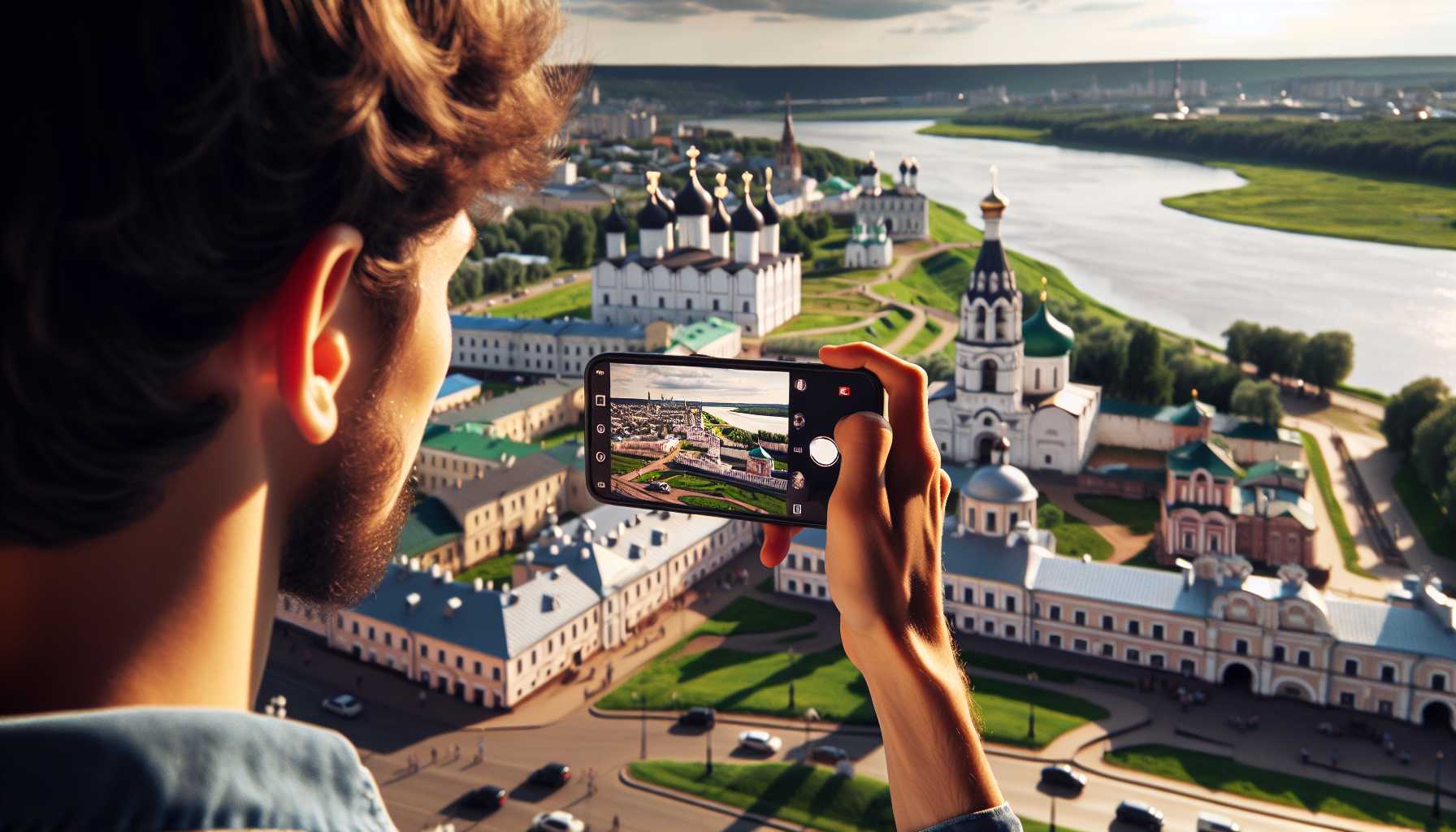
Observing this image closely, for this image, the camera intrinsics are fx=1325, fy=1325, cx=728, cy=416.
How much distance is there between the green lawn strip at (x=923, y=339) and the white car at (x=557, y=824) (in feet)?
59.1

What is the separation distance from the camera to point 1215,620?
1525cm

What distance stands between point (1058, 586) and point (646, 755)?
5.75m

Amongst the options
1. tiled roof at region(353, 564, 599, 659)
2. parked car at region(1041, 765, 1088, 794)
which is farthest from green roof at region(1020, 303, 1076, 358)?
parked car at region(1041, 765, 1088, 794)

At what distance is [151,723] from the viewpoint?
2.57ft

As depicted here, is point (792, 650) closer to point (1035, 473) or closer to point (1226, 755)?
point (1226, 755)

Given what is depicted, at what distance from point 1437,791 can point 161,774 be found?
13.7 meters

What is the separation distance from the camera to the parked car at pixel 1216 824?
11.6m

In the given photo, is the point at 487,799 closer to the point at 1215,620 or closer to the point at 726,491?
the point at 1215,620

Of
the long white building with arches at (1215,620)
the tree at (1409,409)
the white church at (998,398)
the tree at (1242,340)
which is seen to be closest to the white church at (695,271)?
the white church at (998,398)

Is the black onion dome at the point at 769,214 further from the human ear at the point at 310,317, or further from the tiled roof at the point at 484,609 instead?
the human ear at the point at 310,317

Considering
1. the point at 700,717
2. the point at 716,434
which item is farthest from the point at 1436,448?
the point at 716,434

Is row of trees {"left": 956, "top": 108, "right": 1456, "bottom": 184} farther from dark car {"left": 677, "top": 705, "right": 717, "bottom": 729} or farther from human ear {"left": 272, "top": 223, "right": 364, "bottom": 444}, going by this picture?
human ear {"left": 272, "top": 223, "right": 364, "bottom": 444}

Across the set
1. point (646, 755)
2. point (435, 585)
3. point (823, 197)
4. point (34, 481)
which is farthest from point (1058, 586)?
point (823, 197)

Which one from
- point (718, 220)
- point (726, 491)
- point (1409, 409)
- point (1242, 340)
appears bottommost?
point (1409, 409)
